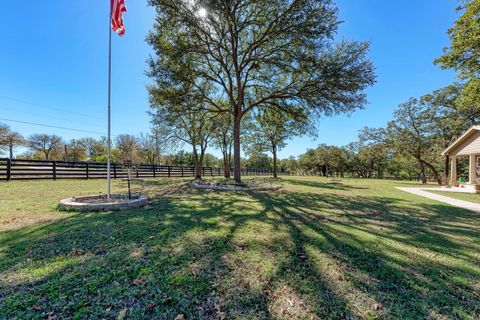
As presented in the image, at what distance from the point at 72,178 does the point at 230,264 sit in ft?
47.5

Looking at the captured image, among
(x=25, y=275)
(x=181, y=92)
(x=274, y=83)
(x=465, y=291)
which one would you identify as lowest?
(x=465, y=291)

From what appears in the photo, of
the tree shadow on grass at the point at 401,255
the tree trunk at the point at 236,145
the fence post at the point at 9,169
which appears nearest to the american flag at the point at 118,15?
the tree trunk at the point at 236,145

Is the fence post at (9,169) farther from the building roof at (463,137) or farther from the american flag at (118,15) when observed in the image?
the building roof at (463,137)

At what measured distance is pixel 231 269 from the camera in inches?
102

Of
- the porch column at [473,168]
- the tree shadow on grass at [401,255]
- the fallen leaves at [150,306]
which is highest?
the porch column at [473,168]

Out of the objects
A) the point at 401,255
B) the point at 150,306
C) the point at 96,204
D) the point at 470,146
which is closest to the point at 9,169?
the point at 96,204

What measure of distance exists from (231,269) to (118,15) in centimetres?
729

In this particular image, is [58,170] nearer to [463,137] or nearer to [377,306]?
[377,306]

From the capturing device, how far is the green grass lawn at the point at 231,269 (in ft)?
6.32

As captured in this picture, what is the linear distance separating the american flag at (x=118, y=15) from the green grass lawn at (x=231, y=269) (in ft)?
16.9

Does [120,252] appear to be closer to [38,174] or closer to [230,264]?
[230,264]

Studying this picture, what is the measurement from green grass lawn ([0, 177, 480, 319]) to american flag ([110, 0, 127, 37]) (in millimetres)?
5160

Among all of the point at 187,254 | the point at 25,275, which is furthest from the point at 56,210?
the point at 187,254

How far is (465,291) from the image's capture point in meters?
2.27
